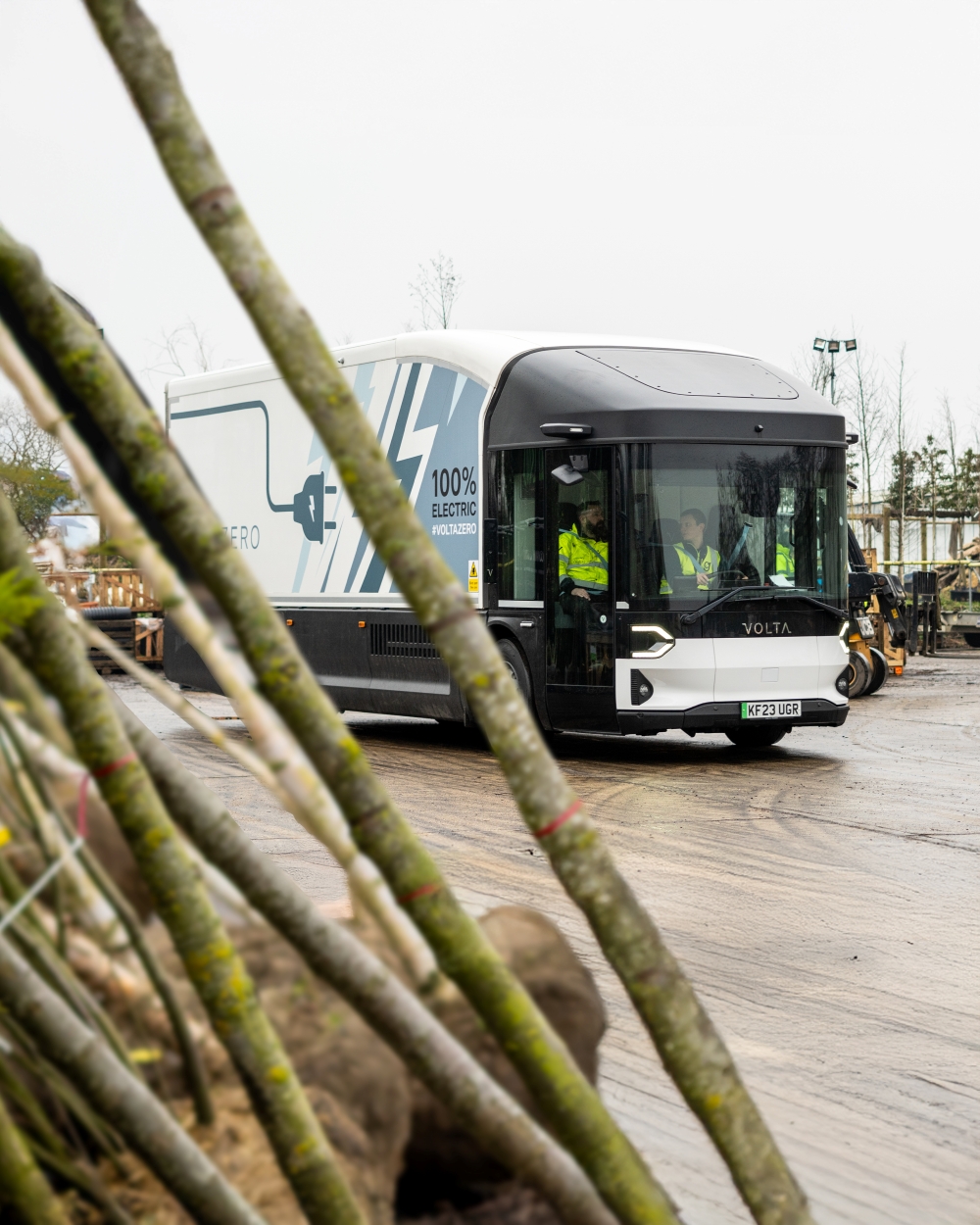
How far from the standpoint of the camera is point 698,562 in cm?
1316

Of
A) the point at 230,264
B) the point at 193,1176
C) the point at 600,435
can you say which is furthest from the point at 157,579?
the point at 600,435

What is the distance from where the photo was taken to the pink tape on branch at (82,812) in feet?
7.36

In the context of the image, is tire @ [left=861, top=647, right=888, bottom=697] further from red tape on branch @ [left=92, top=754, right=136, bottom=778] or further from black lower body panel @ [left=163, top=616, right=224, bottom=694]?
red tape on branch @ [left=92, top=754, right=136, bottom=778]

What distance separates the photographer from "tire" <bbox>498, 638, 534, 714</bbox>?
13.5 metres

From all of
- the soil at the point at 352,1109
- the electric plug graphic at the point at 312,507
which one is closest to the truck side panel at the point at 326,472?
the electric plug graphic at the point at 312,507

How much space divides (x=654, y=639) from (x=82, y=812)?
10870mm

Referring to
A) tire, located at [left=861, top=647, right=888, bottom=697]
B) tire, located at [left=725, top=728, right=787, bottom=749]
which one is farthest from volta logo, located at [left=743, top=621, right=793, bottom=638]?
tire, located at [left=861, top=647, right=888, bottom=697]

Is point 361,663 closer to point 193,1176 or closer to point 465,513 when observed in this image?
point 465,513

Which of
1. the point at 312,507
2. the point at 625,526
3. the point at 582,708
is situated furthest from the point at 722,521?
the point at 312,507

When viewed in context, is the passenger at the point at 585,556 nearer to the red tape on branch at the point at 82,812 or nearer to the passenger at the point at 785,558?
the passenger at the point at 785,558

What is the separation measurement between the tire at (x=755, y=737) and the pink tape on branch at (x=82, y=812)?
12613 mm

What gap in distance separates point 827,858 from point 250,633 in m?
6.96

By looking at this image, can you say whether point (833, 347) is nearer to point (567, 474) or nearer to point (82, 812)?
point (567, 474)

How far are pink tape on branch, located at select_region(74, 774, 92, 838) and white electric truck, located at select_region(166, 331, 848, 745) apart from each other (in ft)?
33.1
